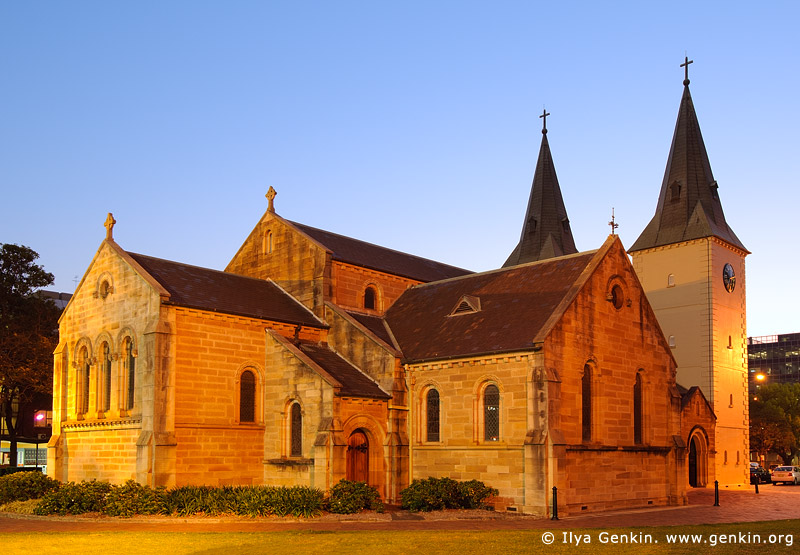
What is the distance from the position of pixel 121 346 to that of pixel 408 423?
40.4ft

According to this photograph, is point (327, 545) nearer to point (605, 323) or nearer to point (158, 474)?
point (158, 474)

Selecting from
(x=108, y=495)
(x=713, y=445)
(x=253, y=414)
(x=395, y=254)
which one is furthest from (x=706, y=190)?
(x=108, y=495)

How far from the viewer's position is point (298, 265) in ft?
128

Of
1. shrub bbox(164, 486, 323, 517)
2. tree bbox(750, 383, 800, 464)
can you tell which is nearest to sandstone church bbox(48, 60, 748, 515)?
shrub bbox(164, 486, 323, 517)

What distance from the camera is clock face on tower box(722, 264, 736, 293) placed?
56844 millimetres

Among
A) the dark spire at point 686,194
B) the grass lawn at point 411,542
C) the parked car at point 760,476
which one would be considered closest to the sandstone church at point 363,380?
the grass lawn at point 411,542

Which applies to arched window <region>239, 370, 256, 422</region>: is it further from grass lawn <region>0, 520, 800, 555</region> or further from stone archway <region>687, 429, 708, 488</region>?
stone archway <region>687, 429, 708, 488</region>

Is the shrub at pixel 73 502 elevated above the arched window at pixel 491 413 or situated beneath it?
situated beneath

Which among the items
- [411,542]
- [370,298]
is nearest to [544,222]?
[370,298]

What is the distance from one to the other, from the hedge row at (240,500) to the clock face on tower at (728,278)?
1393 inches

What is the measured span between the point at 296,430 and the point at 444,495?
24.9 ft

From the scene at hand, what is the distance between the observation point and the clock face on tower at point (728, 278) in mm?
56844

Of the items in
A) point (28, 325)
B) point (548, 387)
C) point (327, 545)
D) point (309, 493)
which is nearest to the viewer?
point (327, 545)

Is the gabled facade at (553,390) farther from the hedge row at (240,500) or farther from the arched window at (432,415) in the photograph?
the hedge row at (240,500)
